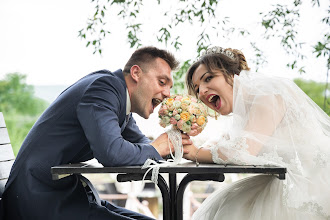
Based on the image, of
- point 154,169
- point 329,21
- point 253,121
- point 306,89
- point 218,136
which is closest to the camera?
point 154,169

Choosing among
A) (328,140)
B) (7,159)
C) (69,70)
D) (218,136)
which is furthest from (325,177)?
(69,70)

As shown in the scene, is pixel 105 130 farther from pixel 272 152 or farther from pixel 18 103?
pixel 18 103

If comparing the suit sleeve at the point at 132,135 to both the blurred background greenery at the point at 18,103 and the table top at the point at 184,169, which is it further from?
the blurred background greenery at the point at 18,103

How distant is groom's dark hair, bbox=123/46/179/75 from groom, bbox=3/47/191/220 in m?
0.27

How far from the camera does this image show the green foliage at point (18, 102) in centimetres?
1383

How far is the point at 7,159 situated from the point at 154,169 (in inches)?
37.3

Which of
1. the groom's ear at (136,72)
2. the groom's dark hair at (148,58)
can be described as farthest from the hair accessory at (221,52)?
the groom's ear at (136,72)

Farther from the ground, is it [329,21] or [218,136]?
[329,21]

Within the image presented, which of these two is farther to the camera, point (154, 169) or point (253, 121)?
point (253, 121)

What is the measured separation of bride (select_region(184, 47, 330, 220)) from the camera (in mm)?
1971

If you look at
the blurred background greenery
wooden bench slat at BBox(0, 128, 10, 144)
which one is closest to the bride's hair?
wooden bench slat at BBox(0, 128, 10, 144)

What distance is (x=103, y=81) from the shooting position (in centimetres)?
203

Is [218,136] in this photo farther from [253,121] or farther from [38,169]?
[38,169]

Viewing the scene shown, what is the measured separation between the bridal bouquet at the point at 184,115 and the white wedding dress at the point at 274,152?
0.44 feet
